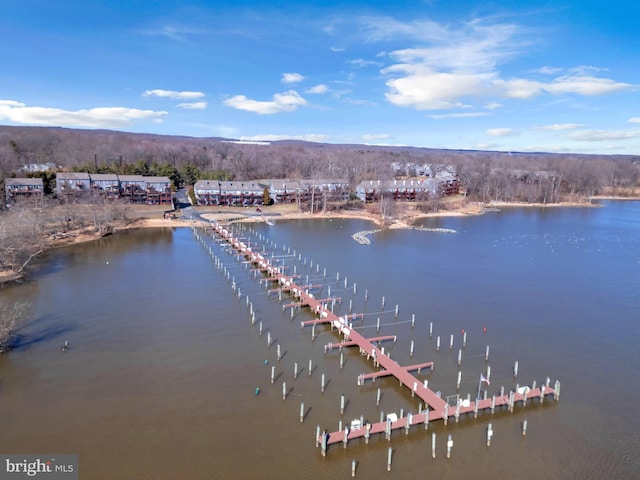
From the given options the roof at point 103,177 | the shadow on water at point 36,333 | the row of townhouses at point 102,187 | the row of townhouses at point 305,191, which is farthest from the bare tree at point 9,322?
the row of townhouses at point 305,191

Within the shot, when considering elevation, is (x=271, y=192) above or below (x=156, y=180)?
below

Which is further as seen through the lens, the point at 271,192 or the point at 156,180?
the point at 271,192

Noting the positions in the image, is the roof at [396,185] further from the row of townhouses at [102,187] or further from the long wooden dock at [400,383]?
the long wooden dock at [400,383]

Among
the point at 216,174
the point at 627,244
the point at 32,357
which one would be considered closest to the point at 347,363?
the point at 32,357

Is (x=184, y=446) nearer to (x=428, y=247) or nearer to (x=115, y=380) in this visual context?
(x=115, y=380)

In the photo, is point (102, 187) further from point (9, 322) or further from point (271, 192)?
point (9, 322)

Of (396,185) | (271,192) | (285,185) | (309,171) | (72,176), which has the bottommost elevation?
(271,192)

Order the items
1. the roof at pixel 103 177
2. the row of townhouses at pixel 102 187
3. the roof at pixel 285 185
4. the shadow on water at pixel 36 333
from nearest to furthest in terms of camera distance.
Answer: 1. the shadow on water at pixel 36 333
2. the row of townhouses at pixel 102 187
3. the roof at pixel 103 177
4. the roof at pixel 285 185

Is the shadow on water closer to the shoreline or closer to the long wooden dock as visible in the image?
the long wooden dock

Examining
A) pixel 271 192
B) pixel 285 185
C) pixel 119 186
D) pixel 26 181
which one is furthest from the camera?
pixel 271 192

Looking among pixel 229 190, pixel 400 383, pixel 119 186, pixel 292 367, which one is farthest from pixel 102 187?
pixel 400 383
